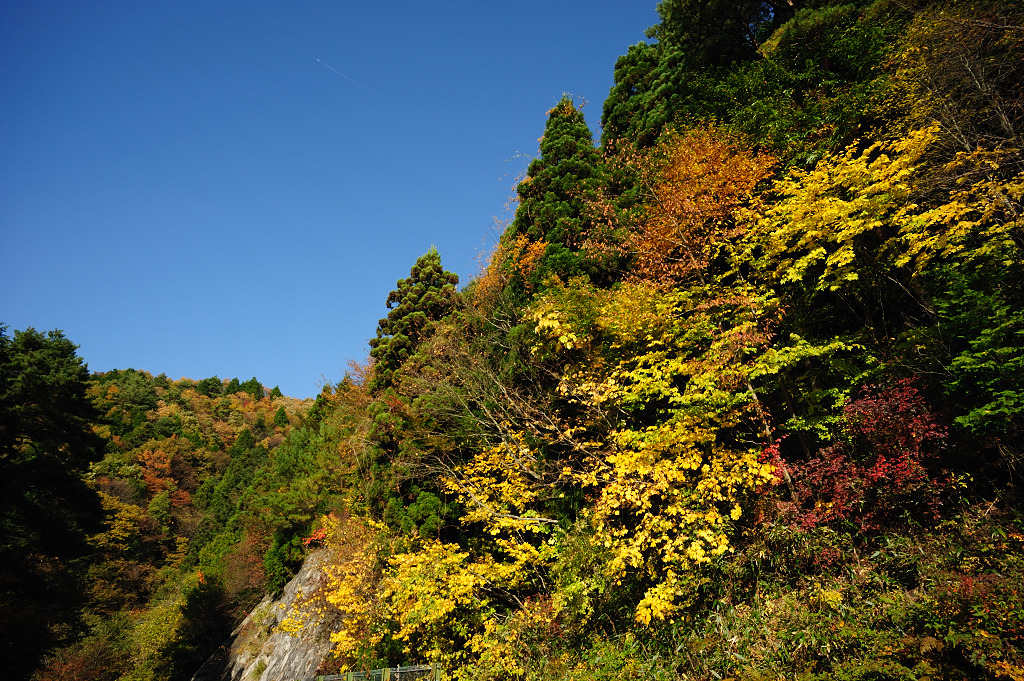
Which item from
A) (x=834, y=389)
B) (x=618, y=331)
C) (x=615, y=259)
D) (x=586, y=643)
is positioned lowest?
(x=586, y=643)

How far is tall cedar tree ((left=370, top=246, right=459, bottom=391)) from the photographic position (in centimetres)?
1970

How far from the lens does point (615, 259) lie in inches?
483

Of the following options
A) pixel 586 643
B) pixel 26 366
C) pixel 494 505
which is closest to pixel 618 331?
pixel 494 505

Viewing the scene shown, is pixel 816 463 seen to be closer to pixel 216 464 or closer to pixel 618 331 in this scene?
pixel 618 331

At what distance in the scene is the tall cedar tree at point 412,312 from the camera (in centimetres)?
1970

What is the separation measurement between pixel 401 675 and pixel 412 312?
43.4 ft

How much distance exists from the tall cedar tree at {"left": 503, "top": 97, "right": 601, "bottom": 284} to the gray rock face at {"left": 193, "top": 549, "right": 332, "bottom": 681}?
12530mm

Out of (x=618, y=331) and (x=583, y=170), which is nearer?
(x=618, y=331)

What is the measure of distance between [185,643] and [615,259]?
33.7 metres

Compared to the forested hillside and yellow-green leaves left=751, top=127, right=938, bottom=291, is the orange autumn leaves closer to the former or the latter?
the forested hillside

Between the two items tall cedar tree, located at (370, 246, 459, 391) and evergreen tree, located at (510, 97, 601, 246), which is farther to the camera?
tall cedar tree, located at (370, 246, 459, 391)

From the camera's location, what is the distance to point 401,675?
36.3 feet

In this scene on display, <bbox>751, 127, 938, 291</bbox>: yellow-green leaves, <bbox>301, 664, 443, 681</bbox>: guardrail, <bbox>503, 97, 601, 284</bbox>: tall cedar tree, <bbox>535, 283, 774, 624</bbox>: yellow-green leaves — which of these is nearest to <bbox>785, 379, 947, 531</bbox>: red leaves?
<bbox>535, 283, 774, 624</bbox>: yellow-green leaves

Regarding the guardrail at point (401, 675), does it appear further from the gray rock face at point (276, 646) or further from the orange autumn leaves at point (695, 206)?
the orange autumn leaves at point (695, 206)
